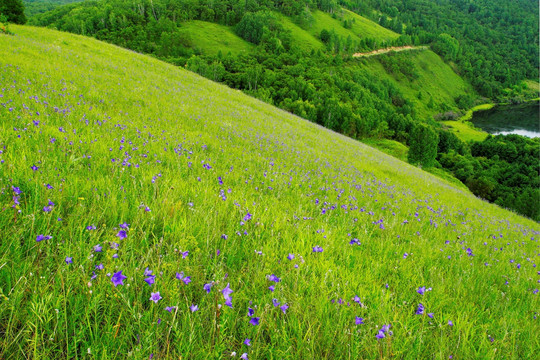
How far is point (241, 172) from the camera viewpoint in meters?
5.33

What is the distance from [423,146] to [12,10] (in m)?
84.0

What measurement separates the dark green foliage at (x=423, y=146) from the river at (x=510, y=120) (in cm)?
8713

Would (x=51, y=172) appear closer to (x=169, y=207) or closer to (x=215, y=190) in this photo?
(x=169, y=207)

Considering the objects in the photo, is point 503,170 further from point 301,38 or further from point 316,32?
point 316,32

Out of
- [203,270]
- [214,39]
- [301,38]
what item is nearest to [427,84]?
[301,38]

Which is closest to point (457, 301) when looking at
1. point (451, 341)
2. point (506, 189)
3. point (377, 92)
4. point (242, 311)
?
point (451, 341)

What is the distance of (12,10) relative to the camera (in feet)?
88.3

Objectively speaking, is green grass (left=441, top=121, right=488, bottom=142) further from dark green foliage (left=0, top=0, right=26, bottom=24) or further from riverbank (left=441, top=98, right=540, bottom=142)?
dark green foliage (left=0, top=0, right=26, bottom=24)

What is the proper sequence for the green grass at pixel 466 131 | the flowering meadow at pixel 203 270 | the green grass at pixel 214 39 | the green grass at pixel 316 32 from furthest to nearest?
1. the green grass at pixel 316 32
2. the green grass at pixel 214 39
3. the green grass at pixel 466 131
4. the flowering meadow at pixel 203 270

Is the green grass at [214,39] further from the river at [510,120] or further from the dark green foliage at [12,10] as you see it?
the river at [510,120]

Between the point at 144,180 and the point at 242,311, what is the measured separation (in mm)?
2207

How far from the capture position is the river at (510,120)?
452 ft

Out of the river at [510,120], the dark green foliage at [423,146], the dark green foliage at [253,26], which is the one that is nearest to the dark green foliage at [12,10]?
the dark green foliage at [423,146]

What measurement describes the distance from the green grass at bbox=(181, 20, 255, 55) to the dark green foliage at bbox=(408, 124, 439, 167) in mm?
102145
